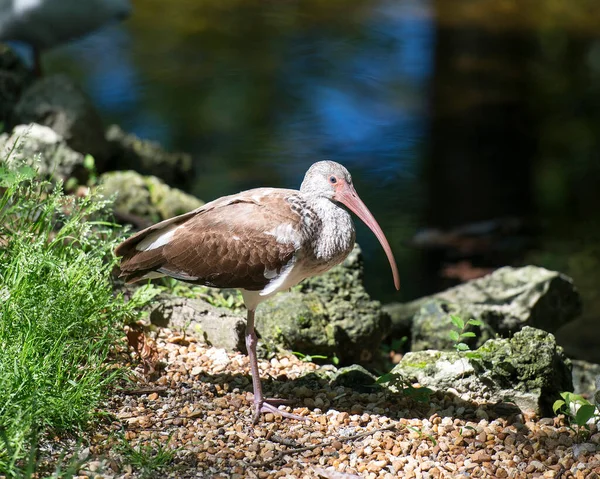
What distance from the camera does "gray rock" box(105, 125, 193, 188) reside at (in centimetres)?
816

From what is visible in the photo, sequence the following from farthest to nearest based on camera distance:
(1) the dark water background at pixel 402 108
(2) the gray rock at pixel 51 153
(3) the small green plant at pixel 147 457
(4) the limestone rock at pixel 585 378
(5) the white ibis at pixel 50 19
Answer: (5) the white ibis at pixel 50 19 → (1) the dark water background at pixel 402 108 → (2) the gray rock at pixel 51 153 → (4) the limestone rock at pixel 585 378 → (3) the small green plant at pixel 147 457

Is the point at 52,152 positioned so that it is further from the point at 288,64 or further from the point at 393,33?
the point at 393,33

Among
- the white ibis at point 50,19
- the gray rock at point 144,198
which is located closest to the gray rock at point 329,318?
the gray rock at point 144,198

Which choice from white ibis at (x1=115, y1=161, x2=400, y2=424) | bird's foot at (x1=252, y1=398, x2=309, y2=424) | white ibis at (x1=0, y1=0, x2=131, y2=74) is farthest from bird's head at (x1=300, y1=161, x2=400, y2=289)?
white ibis at (x1=0, y1=0, x2=131, y2=74)

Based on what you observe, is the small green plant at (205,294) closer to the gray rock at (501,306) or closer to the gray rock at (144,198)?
the gray rock at (144,198)

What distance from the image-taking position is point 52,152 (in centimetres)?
639

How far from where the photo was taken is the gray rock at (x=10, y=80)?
7.79 m

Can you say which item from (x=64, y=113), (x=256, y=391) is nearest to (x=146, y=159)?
(x=64, y=113)

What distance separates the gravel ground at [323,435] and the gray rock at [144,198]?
7.53 feet

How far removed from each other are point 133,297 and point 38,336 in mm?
818

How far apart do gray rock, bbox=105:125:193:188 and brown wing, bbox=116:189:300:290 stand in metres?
3.93

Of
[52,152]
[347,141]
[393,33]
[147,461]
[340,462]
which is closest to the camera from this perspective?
[147,461]

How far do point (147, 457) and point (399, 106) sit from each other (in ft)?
28.6

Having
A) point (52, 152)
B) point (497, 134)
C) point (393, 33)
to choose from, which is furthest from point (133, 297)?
point (393, 33)
